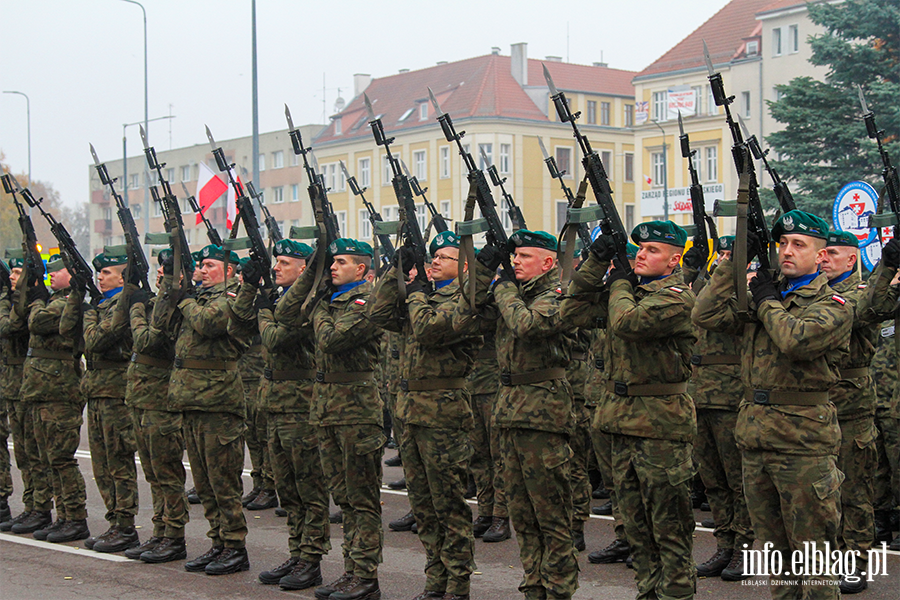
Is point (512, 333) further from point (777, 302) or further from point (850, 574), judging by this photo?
point (850, 574)

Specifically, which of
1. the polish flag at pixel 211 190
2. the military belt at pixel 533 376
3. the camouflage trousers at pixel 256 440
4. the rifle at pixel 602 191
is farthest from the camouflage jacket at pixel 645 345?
the polish flag at pixel 211 190

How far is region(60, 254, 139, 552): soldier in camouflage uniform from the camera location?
811 cm

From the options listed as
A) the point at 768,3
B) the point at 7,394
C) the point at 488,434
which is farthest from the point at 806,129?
the point at 768,3

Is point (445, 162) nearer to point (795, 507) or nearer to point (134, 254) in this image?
point (134, 254)

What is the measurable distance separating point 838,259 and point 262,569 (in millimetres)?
4122

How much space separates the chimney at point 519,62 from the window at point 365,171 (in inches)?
326

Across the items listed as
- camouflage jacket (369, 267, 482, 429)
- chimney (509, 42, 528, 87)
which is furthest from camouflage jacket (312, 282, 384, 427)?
chimney (509, 42, 528, 87)

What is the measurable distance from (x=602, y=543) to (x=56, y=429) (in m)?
4.20

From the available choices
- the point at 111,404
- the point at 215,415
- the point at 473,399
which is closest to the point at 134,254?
the point at 111,404

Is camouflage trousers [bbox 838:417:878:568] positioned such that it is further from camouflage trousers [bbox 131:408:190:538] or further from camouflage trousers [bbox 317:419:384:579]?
camouflage trousers [bbox 131:408:190:538]

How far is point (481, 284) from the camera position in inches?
249

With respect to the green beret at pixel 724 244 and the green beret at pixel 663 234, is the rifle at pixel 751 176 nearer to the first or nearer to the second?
the green beret at pixel 663 234

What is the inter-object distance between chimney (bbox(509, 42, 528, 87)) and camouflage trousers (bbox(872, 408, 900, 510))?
46783 millimetres

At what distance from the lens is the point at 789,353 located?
5.21m
